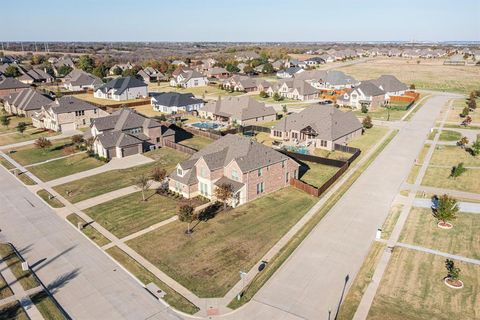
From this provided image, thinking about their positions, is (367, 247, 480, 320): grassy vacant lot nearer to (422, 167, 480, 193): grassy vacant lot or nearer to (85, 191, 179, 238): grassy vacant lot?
(422, 167, 480, 193): grassy vacant lot

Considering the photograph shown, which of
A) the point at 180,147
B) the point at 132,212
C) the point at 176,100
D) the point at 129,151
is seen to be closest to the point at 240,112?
the point at 180,147

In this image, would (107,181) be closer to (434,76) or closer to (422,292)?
(422,292)

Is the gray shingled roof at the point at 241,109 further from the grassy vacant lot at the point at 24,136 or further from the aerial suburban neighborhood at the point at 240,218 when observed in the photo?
the grassy vacant lot at the point at 24,136

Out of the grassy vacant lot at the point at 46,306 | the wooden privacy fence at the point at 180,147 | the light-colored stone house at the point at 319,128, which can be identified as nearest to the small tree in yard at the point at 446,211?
the light-colored stone house at the point at 319,128

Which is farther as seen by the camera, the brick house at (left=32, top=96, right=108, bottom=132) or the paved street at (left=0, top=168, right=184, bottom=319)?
the brick house at (left=32, top=96, right=108, bottom=132)

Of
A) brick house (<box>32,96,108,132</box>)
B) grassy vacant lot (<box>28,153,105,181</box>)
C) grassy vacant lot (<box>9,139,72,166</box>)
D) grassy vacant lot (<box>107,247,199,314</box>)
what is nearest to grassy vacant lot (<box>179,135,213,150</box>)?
grassy vacant lot (<box>28,153,105,181</box>)
